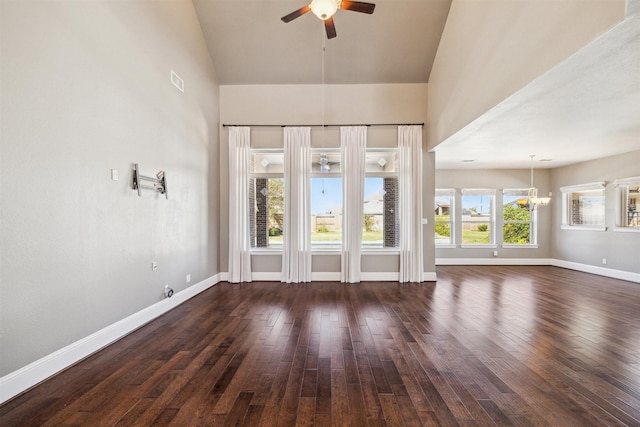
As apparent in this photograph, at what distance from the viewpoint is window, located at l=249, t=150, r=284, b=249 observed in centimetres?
591

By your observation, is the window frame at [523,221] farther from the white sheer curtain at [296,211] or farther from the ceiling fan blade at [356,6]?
the ceiling fan blade at [356,6]

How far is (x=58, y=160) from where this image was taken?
239cm

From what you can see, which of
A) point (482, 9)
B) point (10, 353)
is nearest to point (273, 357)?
point (10, 353)

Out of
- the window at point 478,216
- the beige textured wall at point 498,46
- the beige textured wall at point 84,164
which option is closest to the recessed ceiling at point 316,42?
the beige textured wall at point 498,46

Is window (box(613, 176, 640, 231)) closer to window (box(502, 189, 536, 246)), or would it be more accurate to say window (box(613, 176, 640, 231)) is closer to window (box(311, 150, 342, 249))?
window (box(502, 189, 536, 246))

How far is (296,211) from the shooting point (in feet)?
18.6

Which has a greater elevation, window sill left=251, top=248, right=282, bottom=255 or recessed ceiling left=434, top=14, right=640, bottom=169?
recessed ceiling left=434, top=14, right=640, bottom=169

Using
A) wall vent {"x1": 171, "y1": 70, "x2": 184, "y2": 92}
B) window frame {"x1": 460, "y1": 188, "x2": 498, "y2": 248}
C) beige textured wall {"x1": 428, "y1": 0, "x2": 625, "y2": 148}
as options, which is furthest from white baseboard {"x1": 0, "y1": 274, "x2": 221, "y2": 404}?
window frame {"x1": 460, "y1": 188, "x2": 498, "y2": 248}

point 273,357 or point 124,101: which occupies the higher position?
point 124,101

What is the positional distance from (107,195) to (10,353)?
1.49 m

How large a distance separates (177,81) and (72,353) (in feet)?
12.2

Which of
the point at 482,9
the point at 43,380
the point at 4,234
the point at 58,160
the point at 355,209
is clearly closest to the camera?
the point at 4,234

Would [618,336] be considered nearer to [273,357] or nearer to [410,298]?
[410,298]

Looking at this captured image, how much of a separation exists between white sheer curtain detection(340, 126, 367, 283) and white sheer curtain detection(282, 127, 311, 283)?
28.9 inches
